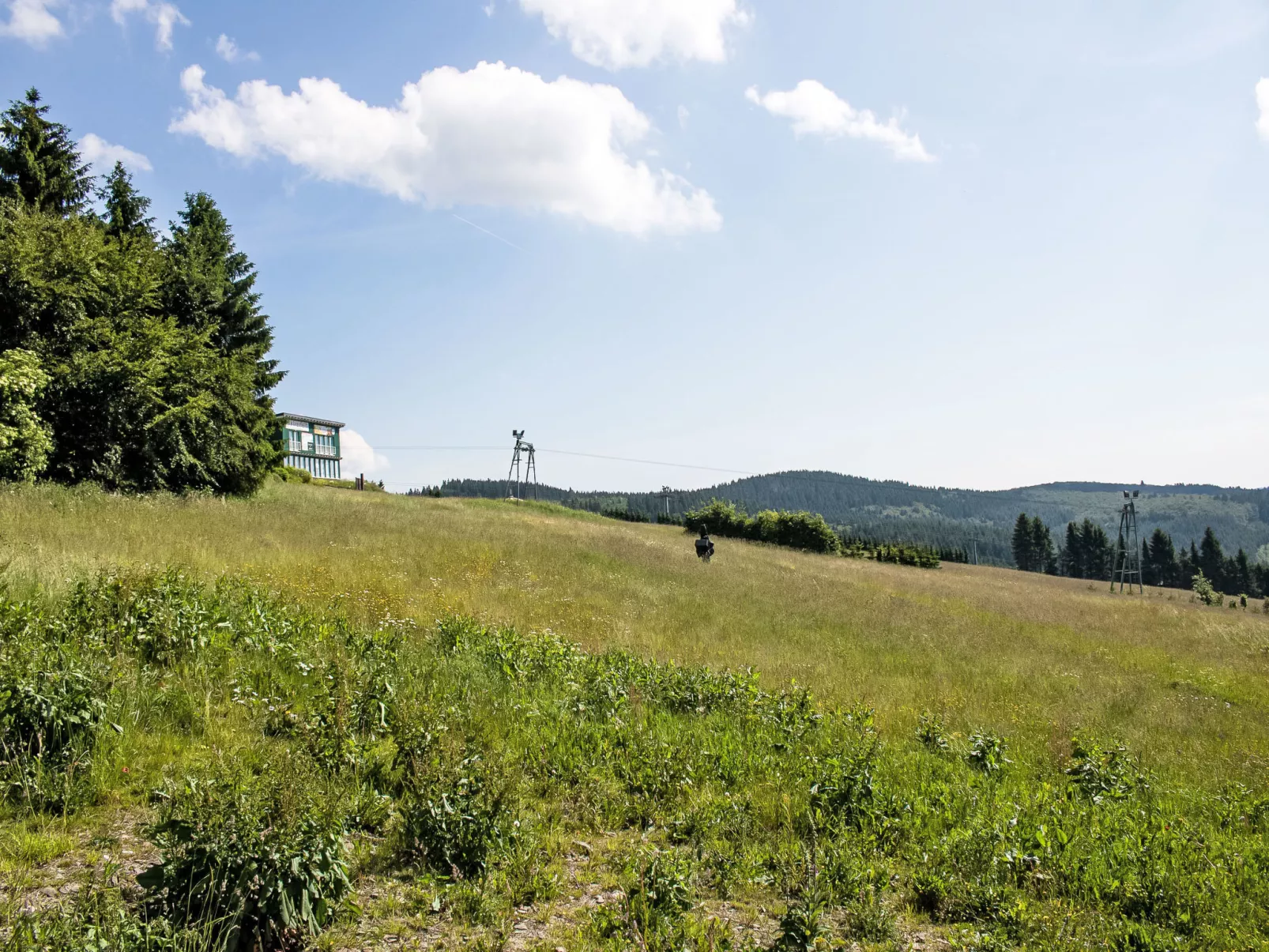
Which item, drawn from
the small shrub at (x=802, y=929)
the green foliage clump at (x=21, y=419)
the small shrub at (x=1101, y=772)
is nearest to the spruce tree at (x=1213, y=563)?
the small shrub at (x=1101, y=772)

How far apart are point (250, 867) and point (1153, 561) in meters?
127

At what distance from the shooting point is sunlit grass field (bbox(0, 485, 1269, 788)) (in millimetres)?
8500

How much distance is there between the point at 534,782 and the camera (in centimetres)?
512

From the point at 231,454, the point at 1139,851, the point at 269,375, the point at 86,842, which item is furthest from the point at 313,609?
the point at 269,375

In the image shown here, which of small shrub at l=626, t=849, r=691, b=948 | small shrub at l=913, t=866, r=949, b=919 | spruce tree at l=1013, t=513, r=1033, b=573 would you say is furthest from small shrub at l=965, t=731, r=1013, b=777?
spruce tree at l=1013, t=513, r=1033, b=573

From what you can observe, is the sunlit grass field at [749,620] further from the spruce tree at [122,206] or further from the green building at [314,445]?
the green building at [314,445]

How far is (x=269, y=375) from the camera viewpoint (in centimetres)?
2894

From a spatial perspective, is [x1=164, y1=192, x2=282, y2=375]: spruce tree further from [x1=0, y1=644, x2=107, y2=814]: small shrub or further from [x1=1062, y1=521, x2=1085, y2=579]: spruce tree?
[x1=1062, y1=521, x2=1085, y2=579]: spruce tree

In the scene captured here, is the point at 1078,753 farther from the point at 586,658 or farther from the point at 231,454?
the point at 231,454

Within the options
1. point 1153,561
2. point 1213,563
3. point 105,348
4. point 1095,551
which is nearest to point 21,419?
point 105,348

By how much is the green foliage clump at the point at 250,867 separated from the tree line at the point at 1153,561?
9929 cm

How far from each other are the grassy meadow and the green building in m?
50.6

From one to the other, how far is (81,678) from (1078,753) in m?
9.27

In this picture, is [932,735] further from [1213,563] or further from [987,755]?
[1213,563]
